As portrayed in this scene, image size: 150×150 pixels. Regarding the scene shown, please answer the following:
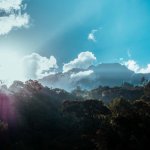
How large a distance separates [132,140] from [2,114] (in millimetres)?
45146

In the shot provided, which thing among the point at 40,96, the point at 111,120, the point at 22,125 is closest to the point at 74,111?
the point at 22,125

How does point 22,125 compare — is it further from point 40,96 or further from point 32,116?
point 40,96

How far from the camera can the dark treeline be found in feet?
149

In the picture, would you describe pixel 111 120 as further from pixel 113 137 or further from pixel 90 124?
pixel 90 124

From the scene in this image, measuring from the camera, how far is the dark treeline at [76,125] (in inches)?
1794

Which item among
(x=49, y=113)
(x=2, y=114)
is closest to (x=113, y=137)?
(x=2, y=114)

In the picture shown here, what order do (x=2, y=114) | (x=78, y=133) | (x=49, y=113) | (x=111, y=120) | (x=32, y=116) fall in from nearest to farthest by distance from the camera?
(x=111, y=120) → (x=78, y=133) → (x=2, y=114) → (x=32, y=116) → (x=49, y=113)

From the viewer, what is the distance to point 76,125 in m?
83.8

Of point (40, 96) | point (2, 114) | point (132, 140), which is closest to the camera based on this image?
point (132, 140)

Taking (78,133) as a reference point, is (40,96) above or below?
above

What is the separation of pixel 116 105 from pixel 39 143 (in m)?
18.2

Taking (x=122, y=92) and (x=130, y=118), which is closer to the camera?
(x=130, y=118)

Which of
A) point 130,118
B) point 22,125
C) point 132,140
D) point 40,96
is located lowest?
point 132,140

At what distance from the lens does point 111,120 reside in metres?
49.1
